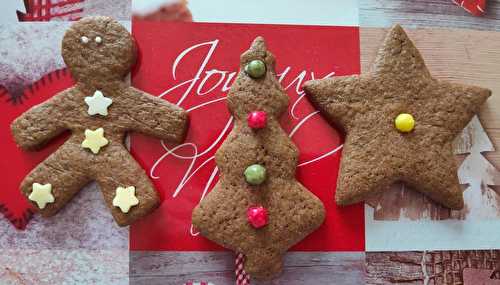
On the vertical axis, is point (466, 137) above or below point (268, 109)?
below

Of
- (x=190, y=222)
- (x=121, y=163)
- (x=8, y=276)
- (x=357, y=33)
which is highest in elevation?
(x=357, y=33)

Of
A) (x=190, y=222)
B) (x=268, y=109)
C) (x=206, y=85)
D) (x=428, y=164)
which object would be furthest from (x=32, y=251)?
(x=428, y=164)

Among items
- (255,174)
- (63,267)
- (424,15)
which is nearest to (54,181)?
(63,267)

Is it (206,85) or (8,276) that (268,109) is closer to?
(206,85)

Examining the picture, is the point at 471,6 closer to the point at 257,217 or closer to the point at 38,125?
the point at 257,217

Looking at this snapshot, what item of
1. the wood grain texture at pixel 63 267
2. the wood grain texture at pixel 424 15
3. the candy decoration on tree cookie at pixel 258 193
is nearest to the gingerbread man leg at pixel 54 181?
the wood grain texture at pixel 63 267

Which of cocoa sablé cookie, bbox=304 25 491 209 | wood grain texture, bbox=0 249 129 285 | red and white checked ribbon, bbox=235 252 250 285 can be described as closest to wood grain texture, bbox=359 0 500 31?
cocoa sablé cookie, bbox=304 25 491 209
